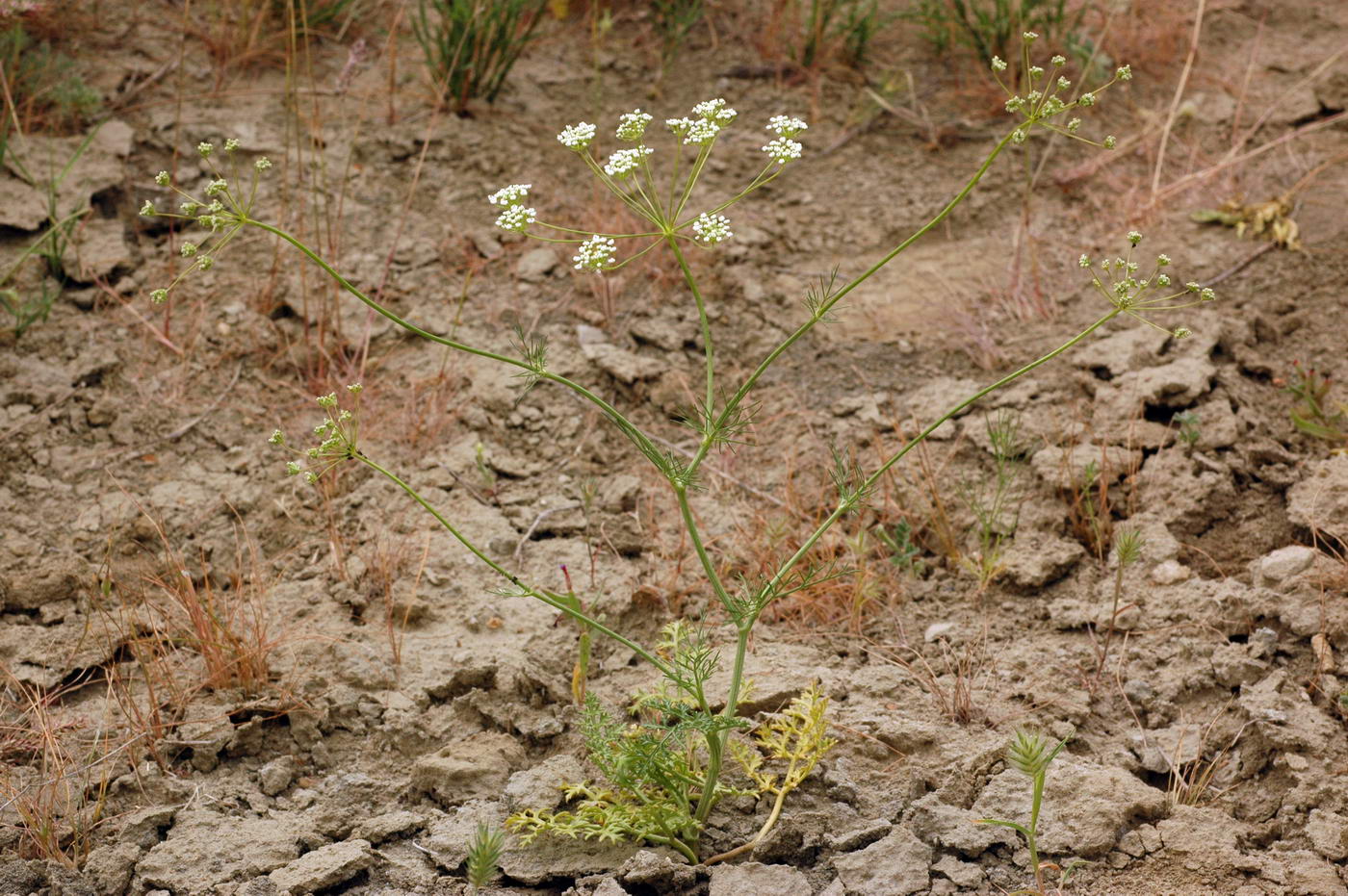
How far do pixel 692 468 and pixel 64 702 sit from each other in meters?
1.71

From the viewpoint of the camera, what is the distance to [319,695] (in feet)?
9.29

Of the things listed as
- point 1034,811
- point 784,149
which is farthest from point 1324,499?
point 784,149

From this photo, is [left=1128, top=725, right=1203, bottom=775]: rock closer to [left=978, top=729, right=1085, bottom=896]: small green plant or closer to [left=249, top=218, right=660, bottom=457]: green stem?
[left=978, top=729, right=1085, bottom=896]: small green plant

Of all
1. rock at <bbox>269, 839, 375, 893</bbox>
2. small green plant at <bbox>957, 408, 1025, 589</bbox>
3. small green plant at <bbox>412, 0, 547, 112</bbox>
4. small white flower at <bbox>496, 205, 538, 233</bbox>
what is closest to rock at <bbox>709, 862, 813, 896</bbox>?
rock at <bbox>269, 839, 375, 893</bbox>

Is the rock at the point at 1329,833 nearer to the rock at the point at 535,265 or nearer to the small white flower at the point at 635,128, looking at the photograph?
the small white flower at the point at 635,128

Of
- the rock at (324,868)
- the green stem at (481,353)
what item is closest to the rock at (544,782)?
the rock at (324,868)

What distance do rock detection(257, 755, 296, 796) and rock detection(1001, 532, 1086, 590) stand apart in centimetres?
189

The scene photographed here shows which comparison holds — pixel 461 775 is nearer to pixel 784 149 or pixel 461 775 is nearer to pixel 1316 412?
pixel 784 149

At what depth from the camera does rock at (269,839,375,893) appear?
2328 millimetres

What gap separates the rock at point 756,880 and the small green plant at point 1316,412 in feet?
6.85

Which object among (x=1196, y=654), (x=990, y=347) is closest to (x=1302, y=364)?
(x=990, y=347)

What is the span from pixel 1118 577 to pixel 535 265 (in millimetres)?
2312

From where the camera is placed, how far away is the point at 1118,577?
2865 mm

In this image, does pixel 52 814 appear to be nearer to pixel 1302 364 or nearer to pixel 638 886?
pixel 638 886
